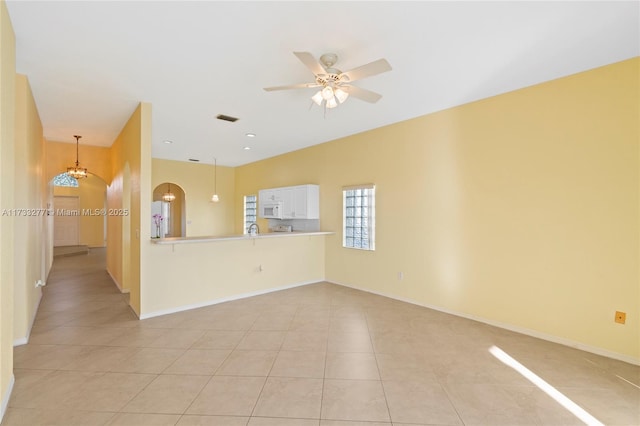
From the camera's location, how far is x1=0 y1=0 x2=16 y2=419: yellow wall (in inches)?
78.4

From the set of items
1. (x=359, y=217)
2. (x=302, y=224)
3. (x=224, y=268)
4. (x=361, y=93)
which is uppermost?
(x=361, y=93)

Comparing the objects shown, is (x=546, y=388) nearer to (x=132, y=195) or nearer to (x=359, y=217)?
(x=359, y=217)

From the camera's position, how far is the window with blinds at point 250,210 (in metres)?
8.22

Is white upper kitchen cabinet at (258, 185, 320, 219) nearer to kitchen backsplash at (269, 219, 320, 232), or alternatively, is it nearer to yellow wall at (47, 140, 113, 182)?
kitchen backsplash at (269, 219, 320, 232)

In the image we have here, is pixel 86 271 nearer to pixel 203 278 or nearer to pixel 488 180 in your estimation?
pixel 203 278

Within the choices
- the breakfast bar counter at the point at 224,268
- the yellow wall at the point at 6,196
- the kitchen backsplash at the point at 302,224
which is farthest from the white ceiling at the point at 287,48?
the kitchen backsplash at the point at 302,224

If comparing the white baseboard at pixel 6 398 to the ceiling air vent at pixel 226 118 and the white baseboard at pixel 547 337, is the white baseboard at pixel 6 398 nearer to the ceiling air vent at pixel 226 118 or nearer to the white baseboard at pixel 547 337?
the ceiling air vent at pixel 226 118

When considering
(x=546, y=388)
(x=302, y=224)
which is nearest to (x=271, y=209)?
(x=302, y=224)

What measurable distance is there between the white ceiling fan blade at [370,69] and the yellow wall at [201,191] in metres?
6.87

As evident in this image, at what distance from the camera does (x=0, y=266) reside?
6.38 ft

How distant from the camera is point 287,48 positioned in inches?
100

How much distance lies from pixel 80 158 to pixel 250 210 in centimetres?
387

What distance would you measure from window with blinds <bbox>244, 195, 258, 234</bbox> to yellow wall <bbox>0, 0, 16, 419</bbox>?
591cm

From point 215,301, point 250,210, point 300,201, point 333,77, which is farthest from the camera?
point 250,210
